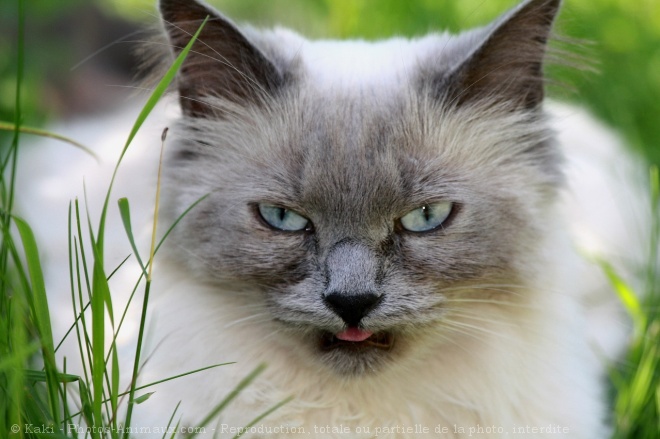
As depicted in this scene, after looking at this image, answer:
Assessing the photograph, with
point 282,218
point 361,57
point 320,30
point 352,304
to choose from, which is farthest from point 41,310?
point 320,30

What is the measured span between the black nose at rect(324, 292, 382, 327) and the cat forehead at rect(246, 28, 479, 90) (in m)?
0.61

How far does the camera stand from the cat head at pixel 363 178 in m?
1.92

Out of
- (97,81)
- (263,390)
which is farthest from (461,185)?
(97,81)

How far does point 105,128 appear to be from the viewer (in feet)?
12.1

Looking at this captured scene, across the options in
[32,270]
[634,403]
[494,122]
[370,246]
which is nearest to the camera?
[32,270]

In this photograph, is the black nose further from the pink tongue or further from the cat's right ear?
the cat's right ear

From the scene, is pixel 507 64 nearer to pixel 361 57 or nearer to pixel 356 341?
pixel 361 57

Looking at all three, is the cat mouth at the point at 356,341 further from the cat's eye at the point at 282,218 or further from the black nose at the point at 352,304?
the cat's eye at the point at 282,218

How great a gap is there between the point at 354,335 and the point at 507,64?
2.76 ft

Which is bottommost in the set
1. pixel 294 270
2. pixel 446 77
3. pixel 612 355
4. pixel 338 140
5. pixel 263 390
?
pixel 612 355

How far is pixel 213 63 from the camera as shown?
7.13 ft

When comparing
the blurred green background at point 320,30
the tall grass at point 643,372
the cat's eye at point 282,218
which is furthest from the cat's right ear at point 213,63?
the blurred green background at point 320,30

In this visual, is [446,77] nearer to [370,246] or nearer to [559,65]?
[559,65]

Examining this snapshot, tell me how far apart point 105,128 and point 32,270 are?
6.69ft
